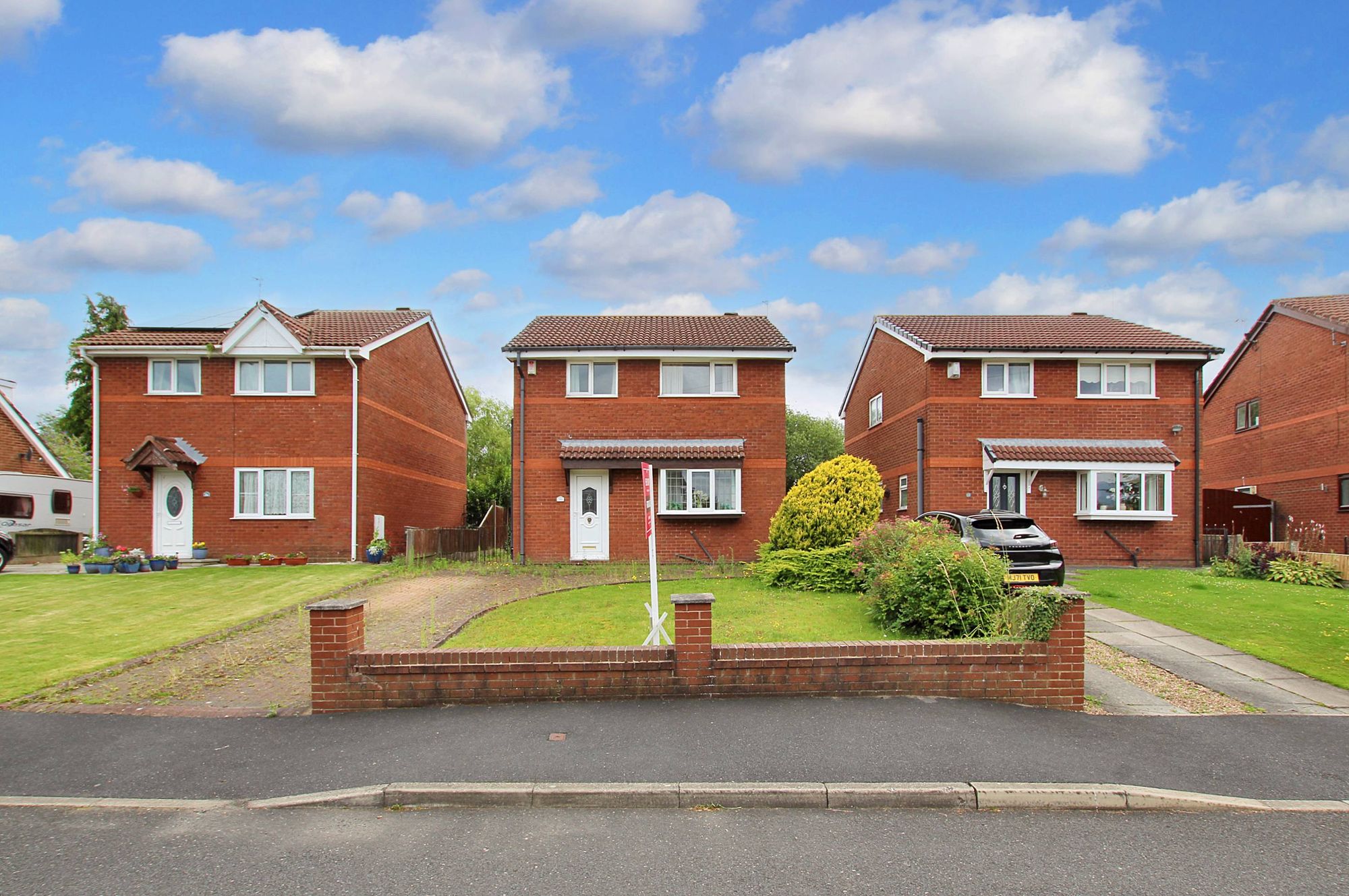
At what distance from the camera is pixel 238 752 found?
634 cm

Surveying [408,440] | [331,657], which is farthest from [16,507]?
[331,657]

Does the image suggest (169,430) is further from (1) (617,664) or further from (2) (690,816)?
(2) (690,816)

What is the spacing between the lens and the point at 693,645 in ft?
24.6

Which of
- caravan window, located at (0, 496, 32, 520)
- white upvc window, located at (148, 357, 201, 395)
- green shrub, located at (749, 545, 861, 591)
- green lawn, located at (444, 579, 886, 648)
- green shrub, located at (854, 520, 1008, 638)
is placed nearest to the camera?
green shrub, located at (854, 520, 1008, 638)

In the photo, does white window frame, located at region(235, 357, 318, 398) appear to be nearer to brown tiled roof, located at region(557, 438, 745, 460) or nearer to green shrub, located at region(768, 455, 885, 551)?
brown tiled roof, located at region(557, 438, 745, 460)

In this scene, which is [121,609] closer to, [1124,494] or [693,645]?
[693,645]

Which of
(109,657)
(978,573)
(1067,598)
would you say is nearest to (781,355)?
(978,573)

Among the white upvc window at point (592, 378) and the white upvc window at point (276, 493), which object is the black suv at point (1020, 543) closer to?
the white upvc window at point (592, 378)

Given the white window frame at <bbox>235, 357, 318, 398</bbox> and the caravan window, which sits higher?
the white window frame at <bbox>235, 357, 318, 398</bbox>

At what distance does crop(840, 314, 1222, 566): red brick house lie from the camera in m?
21.2

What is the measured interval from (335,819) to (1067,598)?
639 centimetres

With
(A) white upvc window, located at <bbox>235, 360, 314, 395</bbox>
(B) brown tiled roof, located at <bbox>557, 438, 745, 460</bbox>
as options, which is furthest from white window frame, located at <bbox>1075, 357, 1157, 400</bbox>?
(A) white upvc window, located at <bbox>235, 360, 314, 395</bbox>

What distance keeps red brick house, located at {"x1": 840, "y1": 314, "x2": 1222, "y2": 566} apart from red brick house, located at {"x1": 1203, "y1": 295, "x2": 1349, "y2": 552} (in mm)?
4992

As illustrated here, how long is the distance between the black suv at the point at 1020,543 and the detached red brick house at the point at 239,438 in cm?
1565
